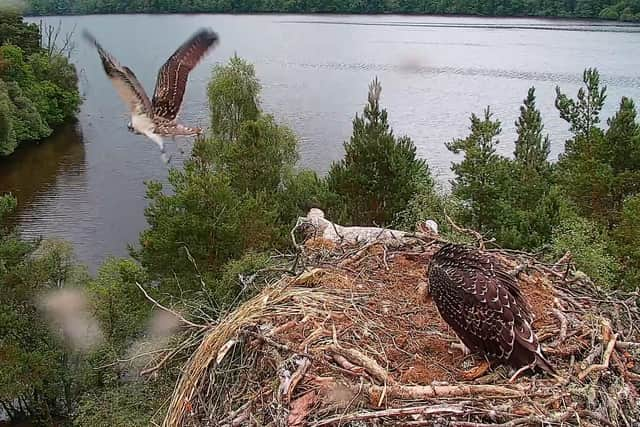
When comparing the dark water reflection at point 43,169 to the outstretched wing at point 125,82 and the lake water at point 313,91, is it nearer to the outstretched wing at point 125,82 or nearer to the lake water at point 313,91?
the lake water at point 313,91

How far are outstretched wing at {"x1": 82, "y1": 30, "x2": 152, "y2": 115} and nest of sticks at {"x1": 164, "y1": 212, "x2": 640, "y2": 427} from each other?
2.38 metres

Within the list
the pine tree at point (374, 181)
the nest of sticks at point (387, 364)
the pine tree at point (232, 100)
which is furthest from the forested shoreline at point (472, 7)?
the nest of sticks at point (387, 364)

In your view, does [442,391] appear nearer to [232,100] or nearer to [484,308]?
[484,308]

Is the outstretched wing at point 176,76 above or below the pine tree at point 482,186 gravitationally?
above

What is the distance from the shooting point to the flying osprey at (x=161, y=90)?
6.79 metres

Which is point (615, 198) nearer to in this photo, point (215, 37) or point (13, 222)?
point (215, 37)

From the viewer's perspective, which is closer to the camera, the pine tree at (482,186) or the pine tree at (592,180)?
the pine tree at (482,186)

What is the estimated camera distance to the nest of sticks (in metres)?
5.26

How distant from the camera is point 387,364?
582 cm

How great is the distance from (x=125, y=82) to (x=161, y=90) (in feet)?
2.01

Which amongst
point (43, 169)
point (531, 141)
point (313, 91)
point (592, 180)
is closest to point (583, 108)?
point (531, 141)

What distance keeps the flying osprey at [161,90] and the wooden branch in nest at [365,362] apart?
2.86 metres

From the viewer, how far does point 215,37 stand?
25.2 ft

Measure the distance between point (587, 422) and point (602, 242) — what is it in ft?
42.2
